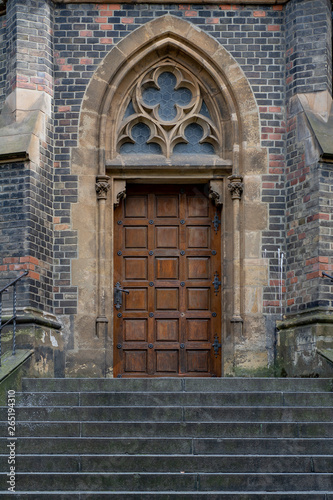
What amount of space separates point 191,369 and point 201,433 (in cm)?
408

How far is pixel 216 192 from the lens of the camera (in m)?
13.3

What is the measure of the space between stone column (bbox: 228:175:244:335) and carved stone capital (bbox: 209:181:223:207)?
197mm

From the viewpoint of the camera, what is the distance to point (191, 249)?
1354cm

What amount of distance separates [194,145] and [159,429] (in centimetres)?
537

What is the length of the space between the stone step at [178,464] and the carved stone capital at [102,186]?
5.07m

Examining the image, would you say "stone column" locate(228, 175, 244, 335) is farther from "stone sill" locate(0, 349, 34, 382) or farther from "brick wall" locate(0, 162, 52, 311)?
"stone sill" locate(0, 349, 34, 382)

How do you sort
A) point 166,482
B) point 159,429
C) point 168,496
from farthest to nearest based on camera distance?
point 159,429 → point 166,482 → point 168,496

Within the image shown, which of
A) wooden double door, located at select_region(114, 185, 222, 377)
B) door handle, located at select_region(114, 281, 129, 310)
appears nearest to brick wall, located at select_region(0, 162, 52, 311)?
door handle, located at select_region(114, 281, 129, 310)

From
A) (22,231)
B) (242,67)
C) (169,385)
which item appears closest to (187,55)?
(242,67)

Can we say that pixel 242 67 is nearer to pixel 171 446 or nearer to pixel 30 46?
pixel 30 46

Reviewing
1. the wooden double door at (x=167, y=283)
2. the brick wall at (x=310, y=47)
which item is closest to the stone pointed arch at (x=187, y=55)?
the brick wall at (x=310, y=47)

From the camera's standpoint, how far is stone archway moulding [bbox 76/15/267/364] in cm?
1327

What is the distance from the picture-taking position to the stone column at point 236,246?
1291 cm

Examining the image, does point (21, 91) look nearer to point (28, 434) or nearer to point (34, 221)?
point (34, 221)
